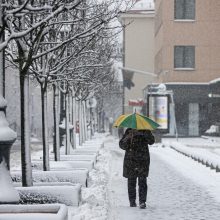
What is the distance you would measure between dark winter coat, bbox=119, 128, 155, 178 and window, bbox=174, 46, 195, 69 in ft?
143

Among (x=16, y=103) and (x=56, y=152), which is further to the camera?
(x=16, y=103)

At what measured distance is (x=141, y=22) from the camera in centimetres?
7719

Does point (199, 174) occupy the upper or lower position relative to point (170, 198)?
lower

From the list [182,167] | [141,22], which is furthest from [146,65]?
[182,167]

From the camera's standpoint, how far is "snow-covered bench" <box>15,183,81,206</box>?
35.2 feet

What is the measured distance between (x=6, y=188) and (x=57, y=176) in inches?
182

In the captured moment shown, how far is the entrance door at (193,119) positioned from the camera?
54.9 meters

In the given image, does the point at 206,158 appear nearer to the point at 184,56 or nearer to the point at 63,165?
the point at 63,165

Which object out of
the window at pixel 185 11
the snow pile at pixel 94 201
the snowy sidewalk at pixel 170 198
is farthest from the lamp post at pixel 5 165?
the window at pixel 185 11

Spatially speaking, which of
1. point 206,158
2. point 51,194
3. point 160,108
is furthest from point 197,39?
point 51,194

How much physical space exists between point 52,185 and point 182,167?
11.1 meters

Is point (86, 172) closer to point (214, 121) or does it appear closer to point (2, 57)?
point (2, 57)

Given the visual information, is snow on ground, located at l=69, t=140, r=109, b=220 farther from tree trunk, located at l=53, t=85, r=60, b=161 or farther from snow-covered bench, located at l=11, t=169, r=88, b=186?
tree trunk, located at l=53, t=85, r=60, b=161

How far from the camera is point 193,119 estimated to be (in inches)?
2165
